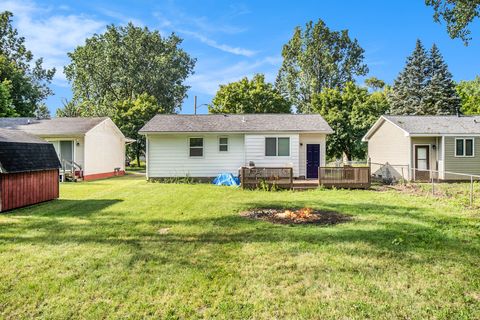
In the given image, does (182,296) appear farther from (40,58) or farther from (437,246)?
(40,58)

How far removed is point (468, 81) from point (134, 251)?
6199cm

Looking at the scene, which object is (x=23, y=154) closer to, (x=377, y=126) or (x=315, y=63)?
(x=377, y=126)

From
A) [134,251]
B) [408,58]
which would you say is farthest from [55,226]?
[408,58]

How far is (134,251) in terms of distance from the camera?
5078mm

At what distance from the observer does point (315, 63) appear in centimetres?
3575

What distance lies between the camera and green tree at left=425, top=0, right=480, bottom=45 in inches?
494

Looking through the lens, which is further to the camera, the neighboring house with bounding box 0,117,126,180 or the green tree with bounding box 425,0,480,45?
the neighboring house with bounding box 0,117,126,180

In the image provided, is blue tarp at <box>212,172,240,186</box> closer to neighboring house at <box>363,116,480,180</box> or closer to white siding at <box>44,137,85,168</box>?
white siding at <box>44,137,85,168</box>

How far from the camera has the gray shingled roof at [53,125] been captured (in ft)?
59.5

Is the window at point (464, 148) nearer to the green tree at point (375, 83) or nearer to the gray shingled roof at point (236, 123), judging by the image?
the gray shingled roof at point (236, 123)

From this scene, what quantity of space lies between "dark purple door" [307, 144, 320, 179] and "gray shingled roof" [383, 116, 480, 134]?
5.82m

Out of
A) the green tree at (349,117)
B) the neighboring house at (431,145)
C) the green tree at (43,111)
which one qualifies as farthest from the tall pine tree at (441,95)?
the green tree at (43,111)

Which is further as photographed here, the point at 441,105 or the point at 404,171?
the point at 441,105

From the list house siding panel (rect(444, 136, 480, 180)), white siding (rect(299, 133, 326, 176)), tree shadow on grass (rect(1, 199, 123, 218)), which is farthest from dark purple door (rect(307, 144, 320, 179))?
tree shadow on grass (rect(1, 199, 123, 218))
